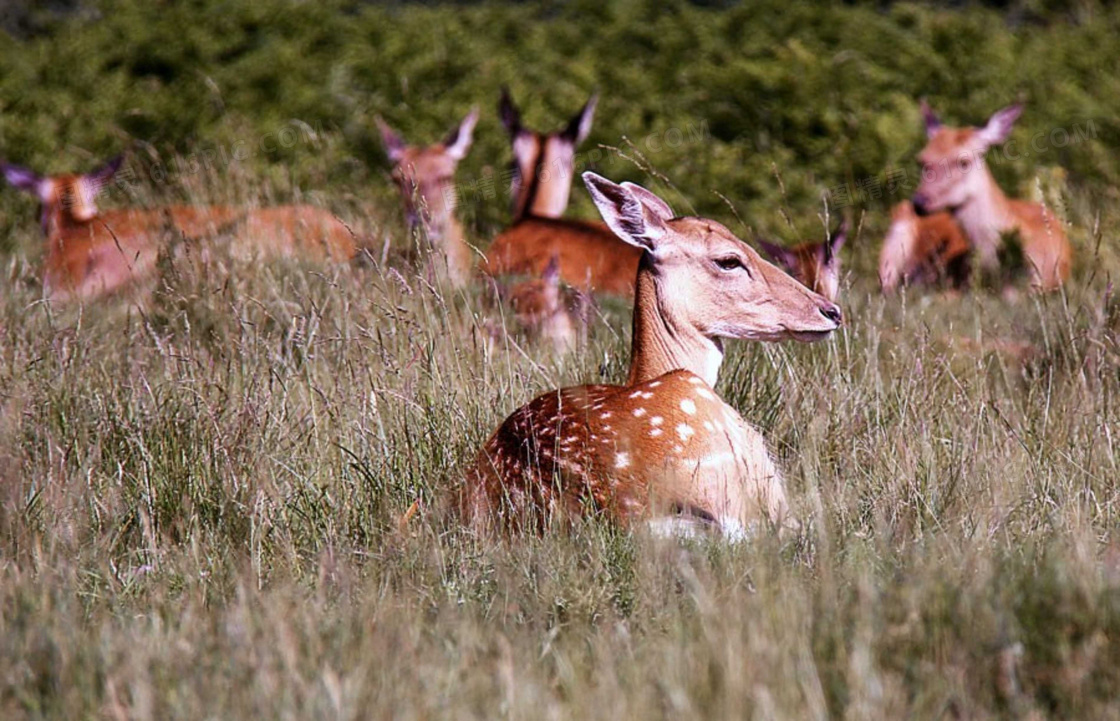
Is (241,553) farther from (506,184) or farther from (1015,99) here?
(1015,99)

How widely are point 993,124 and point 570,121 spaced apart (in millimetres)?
2522

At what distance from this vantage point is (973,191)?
9.55 metres

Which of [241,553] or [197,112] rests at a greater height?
[241,553]

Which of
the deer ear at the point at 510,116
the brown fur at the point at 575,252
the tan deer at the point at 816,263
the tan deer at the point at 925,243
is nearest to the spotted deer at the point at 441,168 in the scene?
the deer ear at the point at 510,116

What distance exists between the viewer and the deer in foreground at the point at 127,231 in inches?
264

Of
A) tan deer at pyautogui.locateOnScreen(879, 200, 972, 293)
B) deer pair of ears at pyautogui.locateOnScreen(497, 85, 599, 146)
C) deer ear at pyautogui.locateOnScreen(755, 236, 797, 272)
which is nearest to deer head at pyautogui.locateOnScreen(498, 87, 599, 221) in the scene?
deer pair of ears at pyautogui.locateOnScreen(497, 85, 599, 146)

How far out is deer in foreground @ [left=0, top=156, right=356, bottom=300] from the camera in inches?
264

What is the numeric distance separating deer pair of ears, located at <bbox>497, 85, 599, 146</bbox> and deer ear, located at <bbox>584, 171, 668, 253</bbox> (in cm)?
423

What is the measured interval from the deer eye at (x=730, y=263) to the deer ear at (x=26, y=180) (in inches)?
204

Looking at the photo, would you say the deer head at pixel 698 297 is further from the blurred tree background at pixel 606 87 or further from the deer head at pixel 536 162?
the deer head at pixel 536 162

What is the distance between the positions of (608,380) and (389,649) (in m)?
2.30

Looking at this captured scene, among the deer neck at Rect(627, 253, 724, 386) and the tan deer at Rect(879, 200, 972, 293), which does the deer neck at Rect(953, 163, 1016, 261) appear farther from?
the deer neck at Rect(627, 253, 724, 386)

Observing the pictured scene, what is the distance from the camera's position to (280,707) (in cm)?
288

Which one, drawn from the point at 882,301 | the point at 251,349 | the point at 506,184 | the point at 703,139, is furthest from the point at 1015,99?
the point at 251,349
